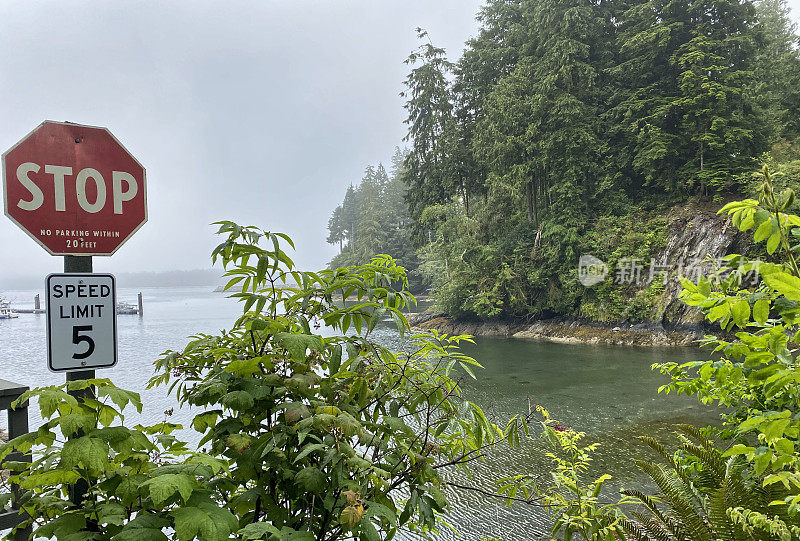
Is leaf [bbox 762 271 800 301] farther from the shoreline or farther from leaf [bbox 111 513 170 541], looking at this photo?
the shoreline

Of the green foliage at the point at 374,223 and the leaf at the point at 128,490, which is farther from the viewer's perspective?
the green foliage at the point at 374,223

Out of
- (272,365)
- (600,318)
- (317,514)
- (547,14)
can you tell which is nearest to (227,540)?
(317,514)

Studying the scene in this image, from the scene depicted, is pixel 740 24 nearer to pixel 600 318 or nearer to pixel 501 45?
pixel 501 45

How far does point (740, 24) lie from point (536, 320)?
37.2 ft

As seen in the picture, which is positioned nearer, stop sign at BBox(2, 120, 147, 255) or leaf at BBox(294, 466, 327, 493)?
leaf at BBox(294, 466, 327, 493)

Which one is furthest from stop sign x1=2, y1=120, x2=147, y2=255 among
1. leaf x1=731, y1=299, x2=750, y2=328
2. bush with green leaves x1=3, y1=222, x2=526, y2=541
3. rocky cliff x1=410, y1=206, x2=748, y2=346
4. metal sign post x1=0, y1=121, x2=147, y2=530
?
rocky cliff x1=410, y1=206, x2=748, y2=346

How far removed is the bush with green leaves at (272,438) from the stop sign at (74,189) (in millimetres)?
569

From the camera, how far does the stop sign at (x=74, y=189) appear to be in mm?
1404

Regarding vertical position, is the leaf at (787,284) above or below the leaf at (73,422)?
above

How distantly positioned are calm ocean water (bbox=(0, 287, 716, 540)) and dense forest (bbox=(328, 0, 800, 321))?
328 cm

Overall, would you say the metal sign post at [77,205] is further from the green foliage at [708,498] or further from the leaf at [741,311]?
the green foliage at [708,498]

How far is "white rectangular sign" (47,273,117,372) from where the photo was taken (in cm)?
147

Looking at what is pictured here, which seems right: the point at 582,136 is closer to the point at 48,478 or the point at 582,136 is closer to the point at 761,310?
the point at 761,310

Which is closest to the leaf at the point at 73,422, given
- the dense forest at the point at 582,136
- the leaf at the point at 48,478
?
the leaf at the point at 48,478
